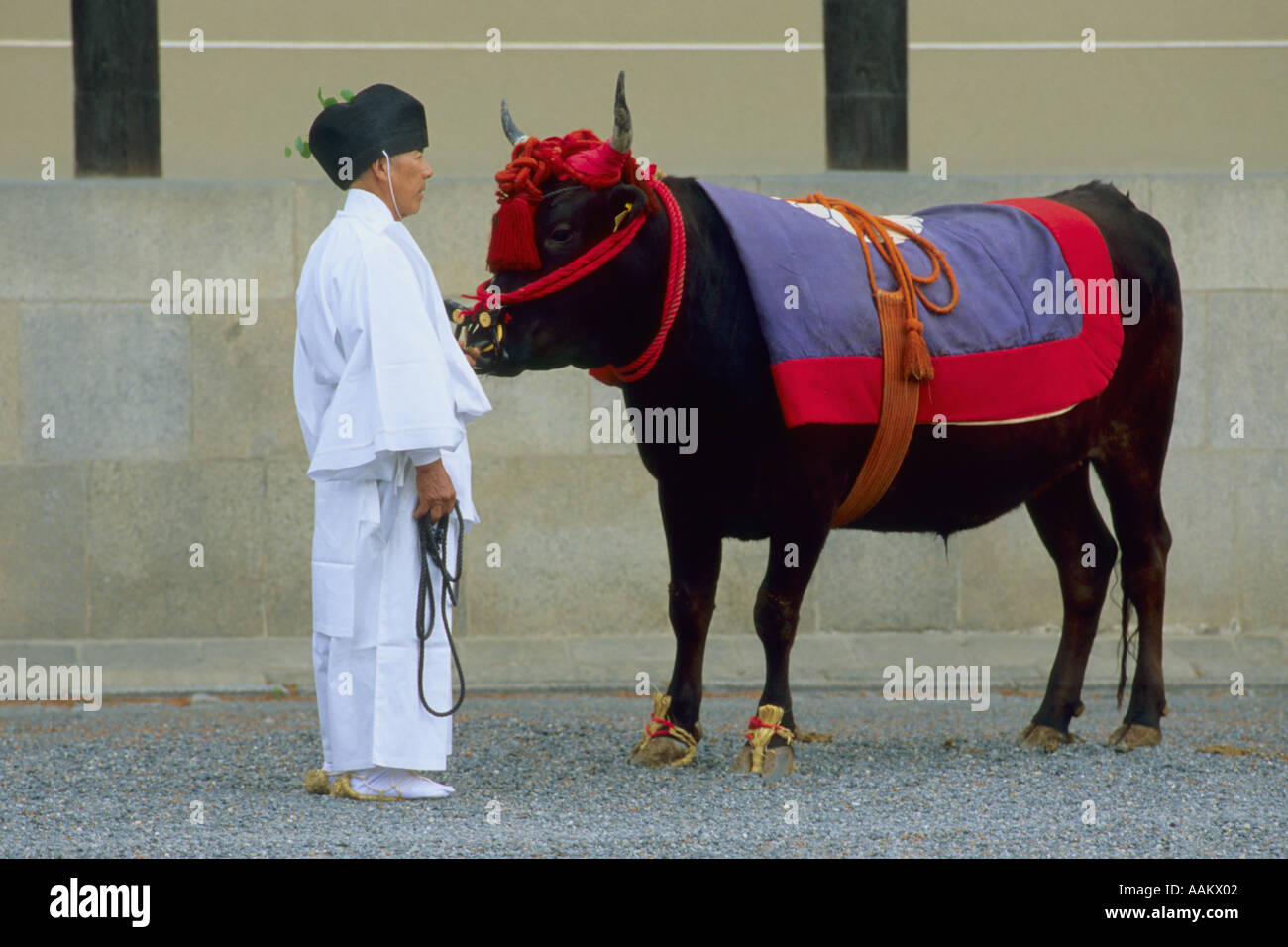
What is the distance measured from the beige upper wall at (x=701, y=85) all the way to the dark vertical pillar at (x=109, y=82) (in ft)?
0.45

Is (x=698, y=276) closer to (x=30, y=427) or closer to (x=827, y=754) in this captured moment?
(x=827, y=754)

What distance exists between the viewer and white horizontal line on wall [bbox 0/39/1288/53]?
8.98 m

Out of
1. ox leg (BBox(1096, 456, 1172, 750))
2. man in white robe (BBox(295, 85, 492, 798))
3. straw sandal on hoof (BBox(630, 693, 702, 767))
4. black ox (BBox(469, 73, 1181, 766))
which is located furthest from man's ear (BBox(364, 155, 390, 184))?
ox leg (BBox(1096, 456, 1172, 750))

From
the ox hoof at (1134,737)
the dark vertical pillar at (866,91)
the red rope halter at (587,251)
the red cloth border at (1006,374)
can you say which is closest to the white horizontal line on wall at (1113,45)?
the dark vertical pillar at (866,91)

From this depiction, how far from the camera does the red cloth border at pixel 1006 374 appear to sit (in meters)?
5.55

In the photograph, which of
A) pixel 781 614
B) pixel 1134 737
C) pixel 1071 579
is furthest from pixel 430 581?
pixel 1134 737

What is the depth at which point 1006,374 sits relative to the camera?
234 inches

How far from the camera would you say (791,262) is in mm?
5688

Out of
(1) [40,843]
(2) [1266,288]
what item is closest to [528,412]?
(2) [1266,288]

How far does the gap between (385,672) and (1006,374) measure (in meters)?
2.24

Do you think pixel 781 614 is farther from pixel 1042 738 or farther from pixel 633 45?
pixel 633 45

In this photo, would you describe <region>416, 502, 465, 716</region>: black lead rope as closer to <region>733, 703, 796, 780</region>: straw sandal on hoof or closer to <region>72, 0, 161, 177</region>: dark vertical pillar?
<region>733, 703, 796, 780</region>: straw sandal on hoof

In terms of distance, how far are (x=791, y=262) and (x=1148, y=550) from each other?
1.79 meters

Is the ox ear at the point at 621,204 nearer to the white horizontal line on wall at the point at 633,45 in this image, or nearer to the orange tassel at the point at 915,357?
the orange tassel at the point at 915,357
